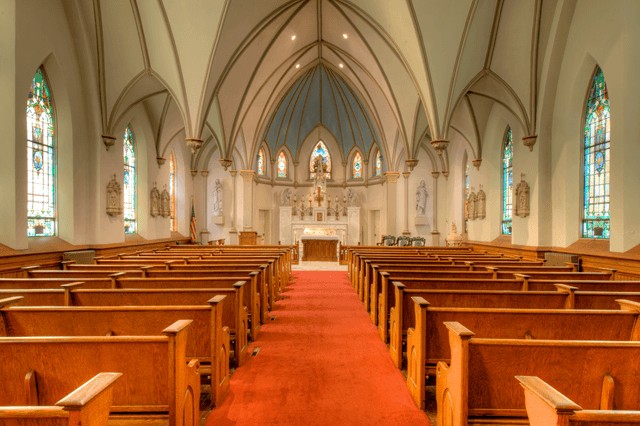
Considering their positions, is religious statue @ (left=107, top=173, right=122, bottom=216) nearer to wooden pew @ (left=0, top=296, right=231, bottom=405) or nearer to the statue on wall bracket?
wooden pew @ (left=0, top=296, right=231, bottom=405)

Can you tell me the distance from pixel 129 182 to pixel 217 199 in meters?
8.58

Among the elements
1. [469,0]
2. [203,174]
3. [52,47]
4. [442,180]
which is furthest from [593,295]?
[203,174]

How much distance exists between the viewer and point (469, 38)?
40.5 feet

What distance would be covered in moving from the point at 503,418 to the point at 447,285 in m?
2.84

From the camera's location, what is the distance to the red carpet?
12.3ft

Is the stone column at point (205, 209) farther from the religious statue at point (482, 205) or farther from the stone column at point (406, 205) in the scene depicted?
the religious statue at point (482, 205)

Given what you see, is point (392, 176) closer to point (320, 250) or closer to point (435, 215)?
point (435, 215)

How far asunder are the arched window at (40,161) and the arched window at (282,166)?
16725 mm

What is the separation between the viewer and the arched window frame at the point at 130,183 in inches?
625

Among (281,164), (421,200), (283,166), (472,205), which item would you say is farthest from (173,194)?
(472,205)

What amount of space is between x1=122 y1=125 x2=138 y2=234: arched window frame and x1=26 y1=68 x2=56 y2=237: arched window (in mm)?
4127

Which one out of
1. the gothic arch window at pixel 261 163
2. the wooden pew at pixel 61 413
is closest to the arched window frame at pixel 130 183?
the gothic arch window at pixel 261 163

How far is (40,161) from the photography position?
11148 millimetres

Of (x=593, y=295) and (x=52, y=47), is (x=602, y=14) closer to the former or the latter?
(x=593, y=295)
